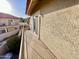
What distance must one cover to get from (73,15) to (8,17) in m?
20.5

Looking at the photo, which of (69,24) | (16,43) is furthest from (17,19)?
(69,24)

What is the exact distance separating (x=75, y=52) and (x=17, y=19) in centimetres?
2339

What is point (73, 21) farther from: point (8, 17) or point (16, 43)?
point (8, 17)

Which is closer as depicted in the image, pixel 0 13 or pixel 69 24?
pixel 69 24

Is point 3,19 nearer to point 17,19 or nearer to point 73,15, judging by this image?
point 17,19

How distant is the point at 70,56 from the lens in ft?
3.28

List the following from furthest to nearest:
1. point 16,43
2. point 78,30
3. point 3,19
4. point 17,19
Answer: point 17,19 → point 3,19 → point 16,43 → point 78,30

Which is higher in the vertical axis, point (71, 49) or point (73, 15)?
point (73, 15)

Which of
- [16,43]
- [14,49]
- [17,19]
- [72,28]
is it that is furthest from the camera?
[17,19]

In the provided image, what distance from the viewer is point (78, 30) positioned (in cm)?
86

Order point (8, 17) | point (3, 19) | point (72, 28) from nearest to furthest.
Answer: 1. point (72, 28)
2. point (3, 19)
3. point (8, 17)

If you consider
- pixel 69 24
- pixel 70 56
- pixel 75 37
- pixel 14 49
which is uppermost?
pixel 69 24

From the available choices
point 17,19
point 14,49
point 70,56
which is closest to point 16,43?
point 14,49

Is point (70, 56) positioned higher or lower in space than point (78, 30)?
lower
